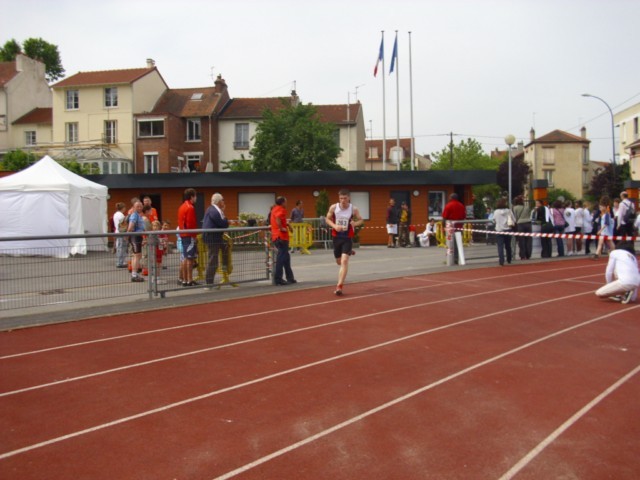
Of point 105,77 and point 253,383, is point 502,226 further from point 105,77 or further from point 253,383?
point 105,77

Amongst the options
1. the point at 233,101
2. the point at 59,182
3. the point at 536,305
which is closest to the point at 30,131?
the point at 233,101

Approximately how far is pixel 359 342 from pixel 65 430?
12.3ft

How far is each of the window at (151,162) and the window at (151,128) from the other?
1.64 meters

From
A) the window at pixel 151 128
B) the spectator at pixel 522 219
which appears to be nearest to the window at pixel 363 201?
the spectator at pixel 522 219

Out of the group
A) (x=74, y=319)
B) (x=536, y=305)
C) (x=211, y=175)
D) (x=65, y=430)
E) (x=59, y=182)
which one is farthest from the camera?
(x=211, y=175)

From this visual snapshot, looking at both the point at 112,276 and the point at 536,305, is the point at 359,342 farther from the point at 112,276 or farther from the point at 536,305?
the point at 112,276

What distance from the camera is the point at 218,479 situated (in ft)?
13.1

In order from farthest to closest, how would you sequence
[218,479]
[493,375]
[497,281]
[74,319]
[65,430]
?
1. [497,281]
2. [74,319]
3. [493,375]
4. [65,430]
5. [218,479]

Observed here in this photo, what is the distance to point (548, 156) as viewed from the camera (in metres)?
81.7

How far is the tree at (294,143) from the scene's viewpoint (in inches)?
1848

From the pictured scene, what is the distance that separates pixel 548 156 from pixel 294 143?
4678 cm

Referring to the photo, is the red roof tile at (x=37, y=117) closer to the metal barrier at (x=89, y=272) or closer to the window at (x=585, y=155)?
the metal barrier at (x=89, y=272)

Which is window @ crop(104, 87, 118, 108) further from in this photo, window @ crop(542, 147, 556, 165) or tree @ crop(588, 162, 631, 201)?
window @ crop(542, 147, 556, 165)

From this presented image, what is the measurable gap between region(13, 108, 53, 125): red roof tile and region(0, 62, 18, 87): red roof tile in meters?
3.33
